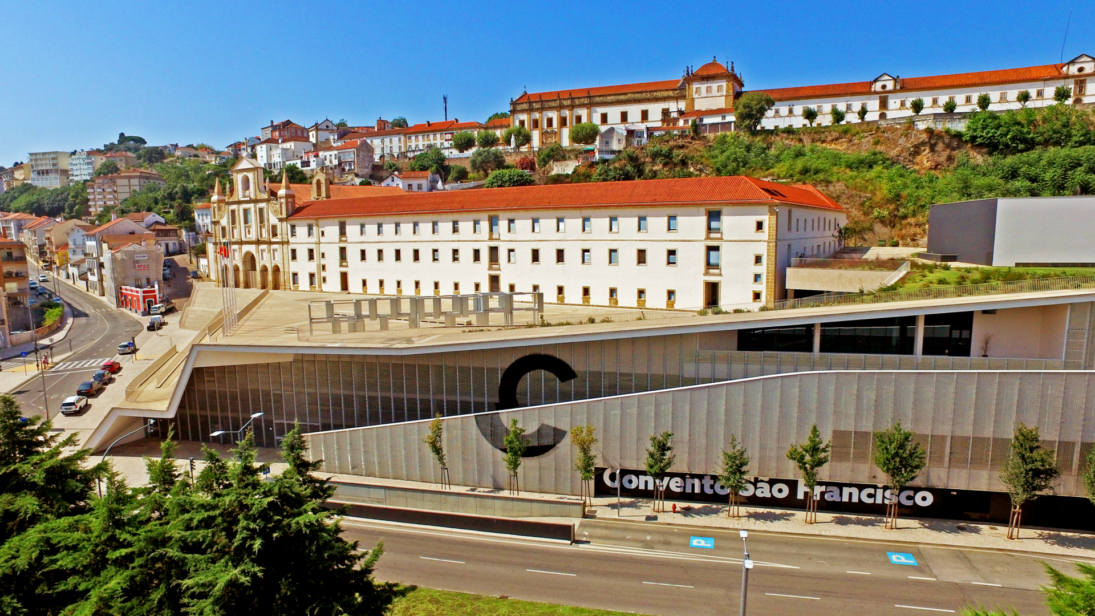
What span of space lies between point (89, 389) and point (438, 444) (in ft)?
110

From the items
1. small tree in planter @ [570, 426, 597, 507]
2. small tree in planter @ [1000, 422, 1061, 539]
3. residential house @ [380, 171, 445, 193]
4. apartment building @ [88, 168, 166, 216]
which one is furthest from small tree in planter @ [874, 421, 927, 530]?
apartment building @ [88, 168, 166, 216]

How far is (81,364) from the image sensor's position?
2282 inches

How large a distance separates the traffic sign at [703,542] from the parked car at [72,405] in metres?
42.3

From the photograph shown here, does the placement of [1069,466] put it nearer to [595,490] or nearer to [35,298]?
[595,490]

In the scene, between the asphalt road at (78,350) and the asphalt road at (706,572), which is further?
the asphalt road at (78,350)

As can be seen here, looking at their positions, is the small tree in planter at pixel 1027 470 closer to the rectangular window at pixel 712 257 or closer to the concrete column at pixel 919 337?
the concrete column at pixel 919 337

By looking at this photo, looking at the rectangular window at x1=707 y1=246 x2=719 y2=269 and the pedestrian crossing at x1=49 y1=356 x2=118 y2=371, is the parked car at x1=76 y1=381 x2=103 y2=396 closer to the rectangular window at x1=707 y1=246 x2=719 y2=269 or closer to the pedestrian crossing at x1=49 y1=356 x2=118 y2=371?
the pedestrian crossing at x1=49 y1=356 x2=118 y2=371

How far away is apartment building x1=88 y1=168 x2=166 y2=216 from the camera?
154m

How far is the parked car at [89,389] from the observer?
153 ft

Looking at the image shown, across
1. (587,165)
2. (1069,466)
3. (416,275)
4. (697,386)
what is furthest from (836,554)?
(587,165)

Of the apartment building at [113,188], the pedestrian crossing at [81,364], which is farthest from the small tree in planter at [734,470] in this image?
the apartment building at [113,188]

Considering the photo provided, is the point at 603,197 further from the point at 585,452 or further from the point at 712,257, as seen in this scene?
the point at 585,452

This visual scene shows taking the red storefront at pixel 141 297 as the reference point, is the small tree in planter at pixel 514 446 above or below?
below

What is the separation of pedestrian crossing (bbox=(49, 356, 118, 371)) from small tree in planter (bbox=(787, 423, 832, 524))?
58935mm
